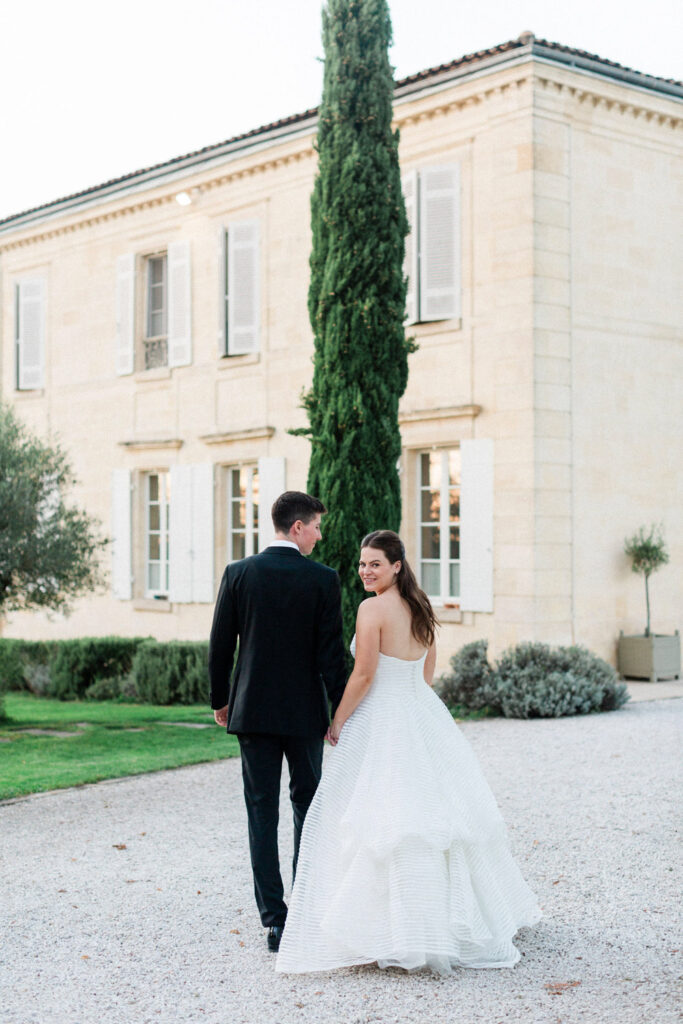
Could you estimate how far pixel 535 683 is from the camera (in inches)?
472

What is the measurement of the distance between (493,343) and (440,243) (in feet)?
4.90

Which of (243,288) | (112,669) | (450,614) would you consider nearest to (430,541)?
(450,614)

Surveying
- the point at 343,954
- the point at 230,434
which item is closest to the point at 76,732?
the point at 230,434

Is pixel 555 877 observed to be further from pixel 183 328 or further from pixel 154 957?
pixel 183 328

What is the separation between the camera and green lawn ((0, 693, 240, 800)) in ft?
29.4

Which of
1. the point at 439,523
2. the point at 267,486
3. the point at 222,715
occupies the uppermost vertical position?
the point at 267,486

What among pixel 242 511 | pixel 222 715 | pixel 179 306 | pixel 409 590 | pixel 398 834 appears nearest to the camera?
pixel 398 834

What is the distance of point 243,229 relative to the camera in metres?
17.5

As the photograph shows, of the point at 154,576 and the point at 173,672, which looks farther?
the point at 154,576

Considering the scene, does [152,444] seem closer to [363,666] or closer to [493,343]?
[493,343]

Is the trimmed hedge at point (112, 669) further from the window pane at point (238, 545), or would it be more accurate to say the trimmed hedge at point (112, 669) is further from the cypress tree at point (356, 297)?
the cypress tree at point (356, 297)

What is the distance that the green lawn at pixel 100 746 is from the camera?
29.4 feet

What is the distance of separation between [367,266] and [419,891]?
8266 millimetres

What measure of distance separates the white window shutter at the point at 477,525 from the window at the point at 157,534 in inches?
226
